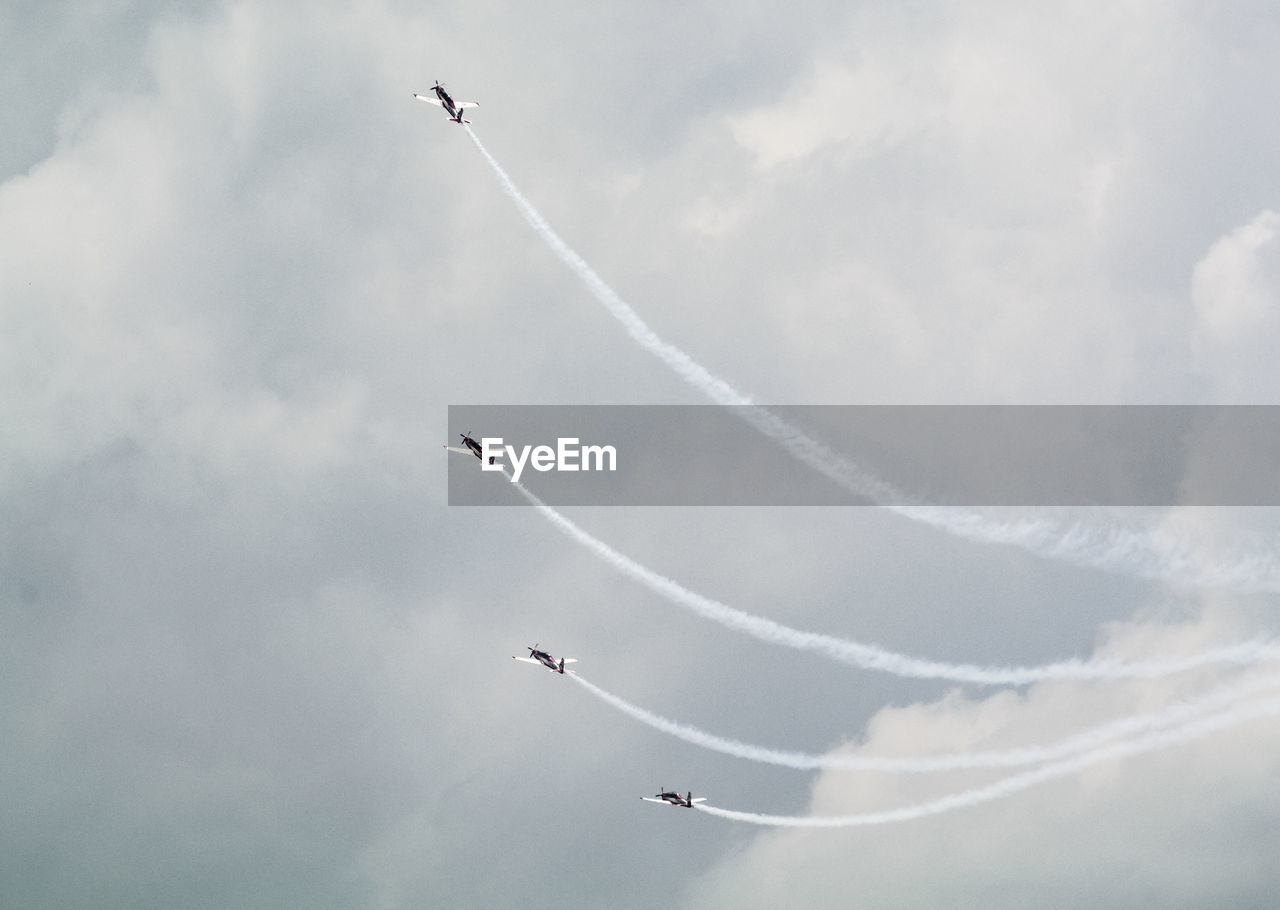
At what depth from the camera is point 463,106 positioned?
158 meters

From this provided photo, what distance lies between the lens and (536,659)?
577ft

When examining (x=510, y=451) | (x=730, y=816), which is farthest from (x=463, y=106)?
(x=730, y=816)

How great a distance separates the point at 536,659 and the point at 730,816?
92.8ft

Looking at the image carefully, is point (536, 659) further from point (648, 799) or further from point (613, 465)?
point (613, 465)

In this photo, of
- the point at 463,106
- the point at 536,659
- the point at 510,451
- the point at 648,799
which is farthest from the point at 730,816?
the point at 463,106

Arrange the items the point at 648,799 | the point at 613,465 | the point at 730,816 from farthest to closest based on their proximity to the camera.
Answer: the point at 648,799, the point at 730,816, the point at 613,465

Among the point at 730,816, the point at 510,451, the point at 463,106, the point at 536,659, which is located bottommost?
the point at 730,816

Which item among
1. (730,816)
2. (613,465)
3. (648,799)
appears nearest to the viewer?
(613,465)

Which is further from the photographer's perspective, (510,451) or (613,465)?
(510,451)

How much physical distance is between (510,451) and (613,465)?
17.2 m

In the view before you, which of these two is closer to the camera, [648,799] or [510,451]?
[510,451]

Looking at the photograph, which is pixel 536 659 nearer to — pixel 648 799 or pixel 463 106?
pixel 648 799

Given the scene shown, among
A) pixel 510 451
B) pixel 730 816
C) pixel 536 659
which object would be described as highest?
pixel 510 451

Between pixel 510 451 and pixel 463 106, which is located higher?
pixel 463 106
